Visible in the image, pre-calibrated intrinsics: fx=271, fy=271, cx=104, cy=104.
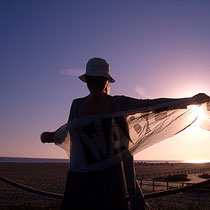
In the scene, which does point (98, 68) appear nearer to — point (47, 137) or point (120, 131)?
point (120, 131)

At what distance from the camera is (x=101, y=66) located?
7.39 feet

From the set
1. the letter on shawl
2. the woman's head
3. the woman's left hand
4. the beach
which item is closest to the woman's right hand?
the letter on shawl

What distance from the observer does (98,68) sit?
224 centimetres

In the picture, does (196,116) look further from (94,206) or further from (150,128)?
(94,206)

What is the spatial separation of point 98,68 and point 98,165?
782 millimetres

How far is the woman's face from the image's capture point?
2230 millimetres

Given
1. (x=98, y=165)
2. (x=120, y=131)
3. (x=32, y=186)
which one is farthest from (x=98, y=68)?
(x=32, y=186)

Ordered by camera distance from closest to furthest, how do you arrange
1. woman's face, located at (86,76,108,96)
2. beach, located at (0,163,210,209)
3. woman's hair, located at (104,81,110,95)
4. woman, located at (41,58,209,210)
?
woman, located at (41,58,209,210), woman's face, located at (86,76,108,96), woman's hair, located at (104,81,110,95), beach, located at (0,163,210,209)

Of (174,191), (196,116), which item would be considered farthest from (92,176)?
(196,116)

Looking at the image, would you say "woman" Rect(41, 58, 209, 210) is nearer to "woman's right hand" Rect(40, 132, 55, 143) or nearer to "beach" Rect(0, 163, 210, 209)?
Result: "woman's right hand" Rect(40, 132, 55, 143)

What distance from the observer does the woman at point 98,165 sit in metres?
2.02

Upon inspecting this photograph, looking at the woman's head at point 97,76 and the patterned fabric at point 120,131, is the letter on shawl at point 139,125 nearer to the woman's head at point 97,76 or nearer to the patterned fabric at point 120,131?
the patterned fabric at point 120,131

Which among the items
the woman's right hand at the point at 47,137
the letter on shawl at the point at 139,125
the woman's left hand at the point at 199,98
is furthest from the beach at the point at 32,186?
the woman's left hand at the point at 199,98

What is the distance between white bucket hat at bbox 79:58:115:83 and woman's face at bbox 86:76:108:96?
4 centimetres
